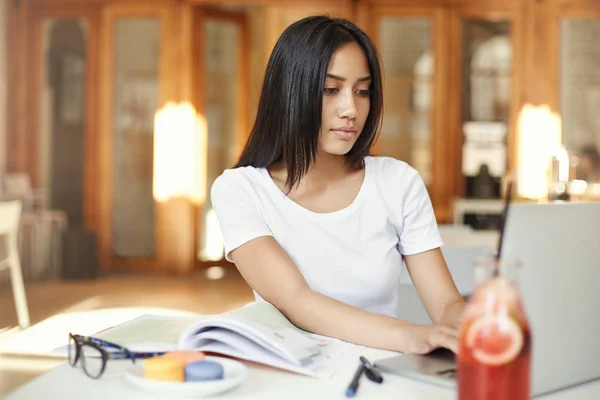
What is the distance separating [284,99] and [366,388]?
768mm

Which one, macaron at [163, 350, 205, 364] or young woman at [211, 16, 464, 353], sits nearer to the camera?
macaron at [163, 350, 205, 364]

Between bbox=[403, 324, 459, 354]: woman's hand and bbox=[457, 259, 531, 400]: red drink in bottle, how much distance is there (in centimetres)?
38

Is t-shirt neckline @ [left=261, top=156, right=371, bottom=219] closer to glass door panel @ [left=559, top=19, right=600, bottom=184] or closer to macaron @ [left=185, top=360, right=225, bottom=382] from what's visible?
macaron @ [left=185, top=360, right=225, bottom=382]

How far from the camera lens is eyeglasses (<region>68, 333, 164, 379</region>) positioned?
97 centimetres

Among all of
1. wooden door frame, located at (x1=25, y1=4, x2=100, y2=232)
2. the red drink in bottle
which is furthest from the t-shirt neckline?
wooden door frame, located at (x1=25, y1=4, x2=100, y2=232)

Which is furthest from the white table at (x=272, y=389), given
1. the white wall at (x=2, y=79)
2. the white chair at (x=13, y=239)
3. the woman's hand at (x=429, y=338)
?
the white wall at (x=2, y=79)

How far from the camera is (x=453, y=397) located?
36.0 inches

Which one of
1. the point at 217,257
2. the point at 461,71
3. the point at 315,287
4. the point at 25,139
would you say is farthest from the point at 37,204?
the point at 315,287

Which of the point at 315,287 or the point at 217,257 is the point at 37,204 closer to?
the point at 217,257

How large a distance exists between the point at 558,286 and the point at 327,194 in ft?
2.86

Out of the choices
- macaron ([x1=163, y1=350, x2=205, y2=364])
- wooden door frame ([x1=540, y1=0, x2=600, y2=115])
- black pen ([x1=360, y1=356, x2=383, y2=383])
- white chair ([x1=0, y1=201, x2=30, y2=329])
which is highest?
wooden door frame ([x1=540, y1=0, x2=600, y2=115])

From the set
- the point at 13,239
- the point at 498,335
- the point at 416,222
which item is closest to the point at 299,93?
the point at 416,222

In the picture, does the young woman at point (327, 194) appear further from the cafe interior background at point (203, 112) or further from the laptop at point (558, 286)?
the cafe interior background at point (203, 112)

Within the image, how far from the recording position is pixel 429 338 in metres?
1.12
